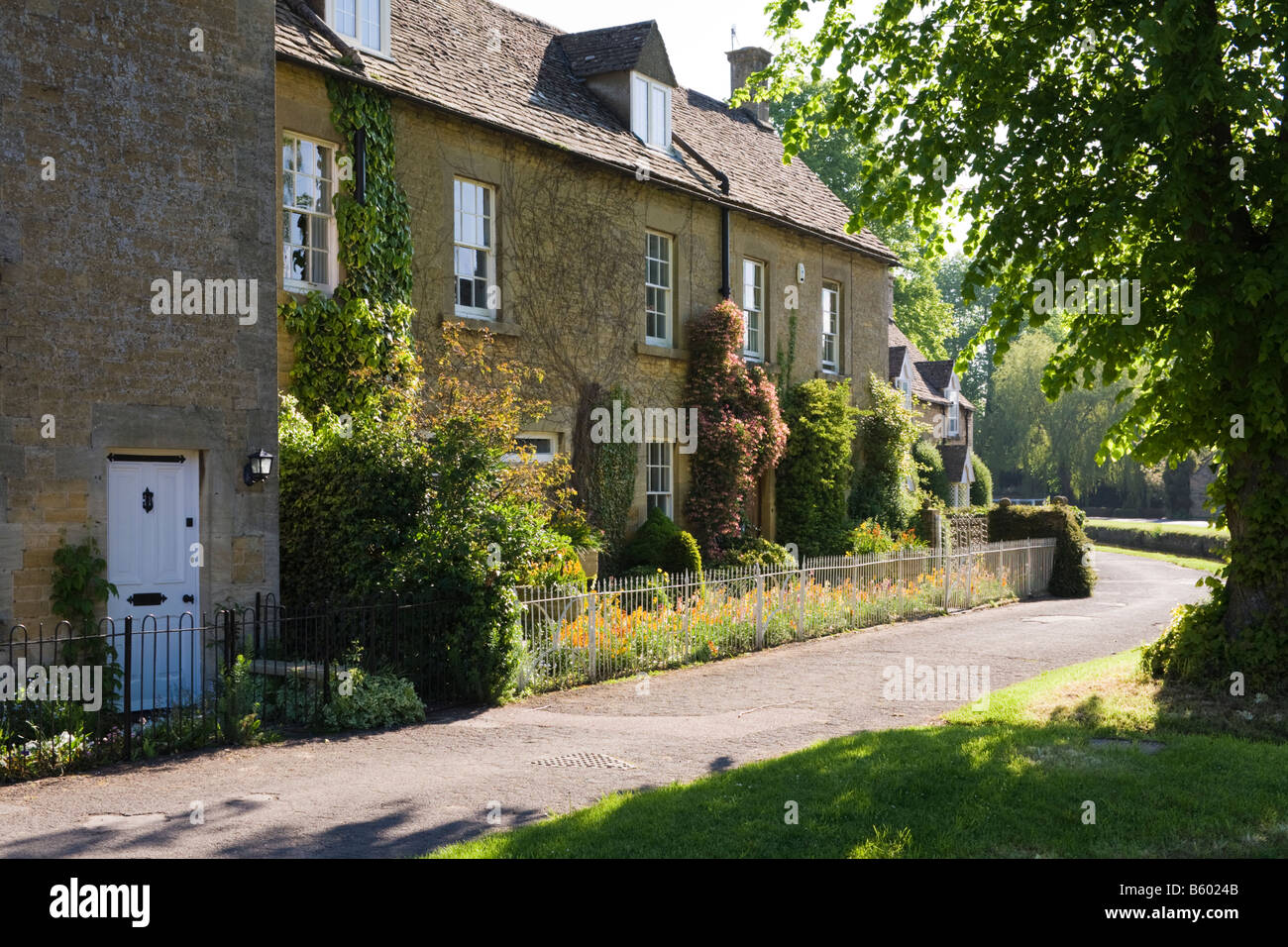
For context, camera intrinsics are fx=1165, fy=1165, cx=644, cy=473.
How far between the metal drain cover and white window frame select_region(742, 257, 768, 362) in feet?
47.4

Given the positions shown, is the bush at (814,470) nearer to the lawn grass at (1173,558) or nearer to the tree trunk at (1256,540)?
the tree trunk at (1256,540)

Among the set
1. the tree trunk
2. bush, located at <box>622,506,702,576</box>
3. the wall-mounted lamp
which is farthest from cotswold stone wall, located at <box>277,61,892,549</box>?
the tree trunk

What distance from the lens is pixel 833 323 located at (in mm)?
26641

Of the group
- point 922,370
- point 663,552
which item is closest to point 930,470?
point 922,370

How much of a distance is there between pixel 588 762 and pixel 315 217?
341 inches

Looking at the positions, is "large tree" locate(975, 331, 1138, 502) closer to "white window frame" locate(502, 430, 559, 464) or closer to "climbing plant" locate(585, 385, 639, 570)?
"climbing plant" locate(585, 385, 639, 570)

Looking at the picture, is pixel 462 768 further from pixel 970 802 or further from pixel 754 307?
pixel 754 307

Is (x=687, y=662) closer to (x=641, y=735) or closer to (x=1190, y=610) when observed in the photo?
(x=641, y=735)

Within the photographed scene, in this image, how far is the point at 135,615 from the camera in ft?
38.1

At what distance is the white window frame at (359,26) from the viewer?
15711mm

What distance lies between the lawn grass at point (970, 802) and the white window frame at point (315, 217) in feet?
29.2

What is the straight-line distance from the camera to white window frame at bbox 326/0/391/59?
1571cm
